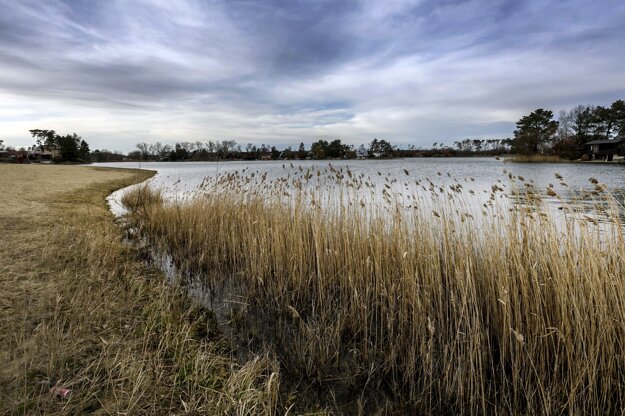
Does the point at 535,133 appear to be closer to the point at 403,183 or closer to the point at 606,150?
the point at 606,150

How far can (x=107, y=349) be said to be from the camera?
124 inches

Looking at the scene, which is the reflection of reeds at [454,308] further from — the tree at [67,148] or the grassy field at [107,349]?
the tree at [67,148]

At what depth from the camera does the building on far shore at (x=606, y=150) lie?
159ft

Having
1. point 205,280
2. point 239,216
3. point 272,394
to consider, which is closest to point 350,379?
point 272,394

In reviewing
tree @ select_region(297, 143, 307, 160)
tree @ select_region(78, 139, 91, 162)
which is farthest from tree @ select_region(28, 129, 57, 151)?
tree @ select_region(297, 143, 307, 160)

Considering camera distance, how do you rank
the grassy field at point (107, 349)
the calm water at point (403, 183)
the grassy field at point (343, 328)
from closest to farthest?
the grassy field at point (107, 349)
the grassy field at point (343, 328)
the calm water at point (403, 183)

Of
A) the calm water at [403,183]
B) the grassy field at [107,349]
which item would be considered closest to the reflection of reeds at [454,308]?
the calm water at [403,183]

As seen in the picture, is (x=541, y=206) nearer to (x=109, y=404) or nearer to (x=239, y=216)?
(x=109, y=404)

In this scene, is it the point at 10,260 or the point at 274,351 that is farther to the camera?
the point at 10,260

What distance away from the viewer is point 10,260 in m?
5.62

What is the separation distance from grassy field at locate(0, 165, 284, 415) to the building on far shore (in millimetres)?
63543

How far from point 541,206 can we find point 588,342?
1.67 m

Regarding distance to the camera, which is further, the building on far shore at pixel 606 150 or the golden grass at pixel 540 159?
the golden grass at pixel 540 159

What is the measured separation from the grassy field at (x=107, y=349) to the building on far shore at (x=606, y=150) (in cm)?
6354
